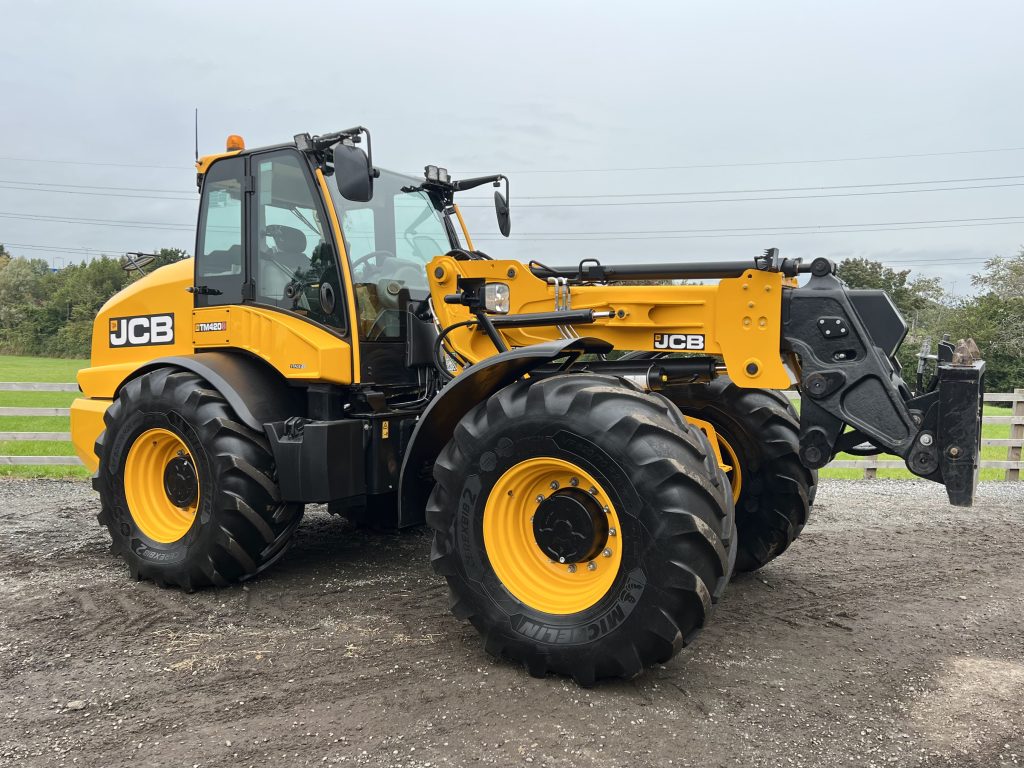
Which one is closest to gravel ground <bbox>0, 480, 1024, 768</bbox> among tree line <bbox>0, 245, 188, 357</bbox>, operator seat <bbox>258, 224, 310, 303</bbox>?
operator seat <bbox>258, 224, 310, 303</bbox>

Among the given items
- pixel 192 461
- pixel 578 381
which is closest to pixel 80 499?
pixel 192 461

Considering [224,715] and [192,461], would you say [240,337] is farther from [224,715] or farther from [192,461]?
[224,715]

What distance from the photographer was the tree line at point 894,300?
38.3m

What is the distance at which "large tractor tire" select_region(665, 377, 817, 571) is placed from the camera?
17.3 ft

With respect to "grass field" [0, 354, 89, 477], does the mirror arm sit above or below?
above

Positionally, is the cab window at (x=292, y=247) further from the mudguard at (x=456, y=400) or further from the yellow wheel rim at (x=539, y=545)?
the yellow wheel rim at (x=539, y=545)

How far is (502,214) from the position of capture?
6113 millimetres

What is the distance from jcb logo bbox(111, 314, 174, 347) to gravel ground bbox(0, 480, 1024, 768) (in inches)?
64.2

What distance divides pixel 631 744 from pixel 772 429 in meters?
2.63

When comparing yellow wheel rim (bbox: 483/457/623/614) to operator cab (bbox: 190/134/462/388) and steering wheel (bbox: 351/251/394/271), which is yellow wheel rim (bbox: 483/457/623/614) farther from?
steering wheel (bbox: 351/251/394/271)

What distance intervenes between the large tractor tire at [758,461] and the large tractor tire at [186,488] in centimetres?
271

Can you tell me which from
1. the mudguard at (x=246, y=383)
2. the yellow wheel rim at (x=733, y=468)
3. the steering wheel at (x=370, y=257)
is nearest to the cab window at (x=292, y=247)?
Result: the steering wheel at (x=370, y=257)

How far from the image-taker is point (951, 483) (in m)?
3.90

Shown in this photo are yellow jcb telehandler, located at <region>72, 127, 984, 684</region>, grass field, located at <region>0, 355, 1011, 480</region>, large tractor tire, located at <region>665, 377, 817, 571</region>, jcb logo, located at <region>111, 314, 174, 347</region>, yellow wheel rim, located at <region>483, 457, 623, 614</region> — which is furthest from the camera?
grass field, located at <region>0, 355, 1011, 480</region>
